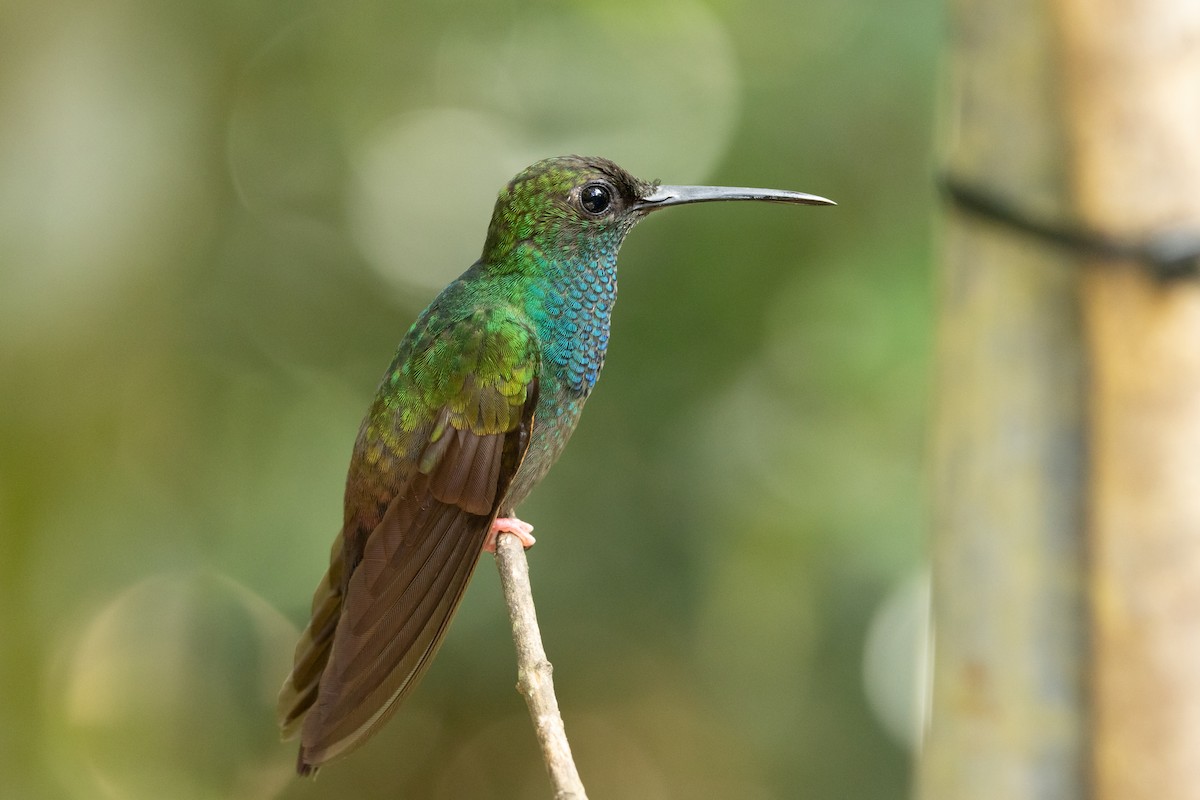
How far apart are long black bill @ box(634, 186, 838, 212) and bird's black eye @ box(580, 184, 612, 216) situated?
4 centimetres

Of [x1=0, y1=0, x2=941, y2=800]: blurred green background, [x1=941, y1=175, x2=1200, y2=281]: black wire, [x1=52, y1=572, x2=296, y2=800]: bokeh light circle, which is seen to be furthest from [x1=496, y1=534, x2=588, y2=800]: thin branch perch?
[x1=52, y1=572, x2=296, y2=800]: bokeh light circle

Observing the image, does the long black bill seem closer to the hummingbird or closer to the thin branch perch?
the hummingbird

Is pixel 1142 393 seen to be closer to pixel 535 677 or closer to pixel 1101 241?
pixel 1101 241

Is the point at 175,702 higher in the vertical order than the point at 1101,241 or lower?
lower

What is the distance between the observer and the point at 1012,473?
1.00m

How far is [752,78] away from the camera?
323 cm

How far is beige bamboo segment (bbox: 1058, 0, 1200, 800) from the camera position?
966 millimetres

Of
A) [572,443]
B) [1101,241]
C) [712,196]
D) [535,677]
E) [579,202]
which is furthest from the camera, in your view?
[572,443]

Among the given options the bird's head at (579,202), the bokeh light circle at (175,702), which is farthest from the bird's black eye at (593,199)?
the bokeh light circle at (175,702)

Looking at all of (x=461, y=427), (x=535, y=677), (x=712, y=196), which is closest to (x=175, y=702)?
(x=461, y=427)

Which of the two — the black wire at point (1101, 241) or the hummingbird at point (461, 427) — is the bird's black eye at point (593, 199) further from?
the black wire at point (1101, 241)

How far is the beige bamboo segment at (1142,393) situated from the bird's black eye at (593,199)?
1.97 feet

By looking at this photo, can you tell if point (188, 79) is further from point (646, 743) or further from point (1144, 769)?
point (1144, 769)

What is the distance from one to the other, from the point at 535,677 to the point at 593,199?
1.95 feet
